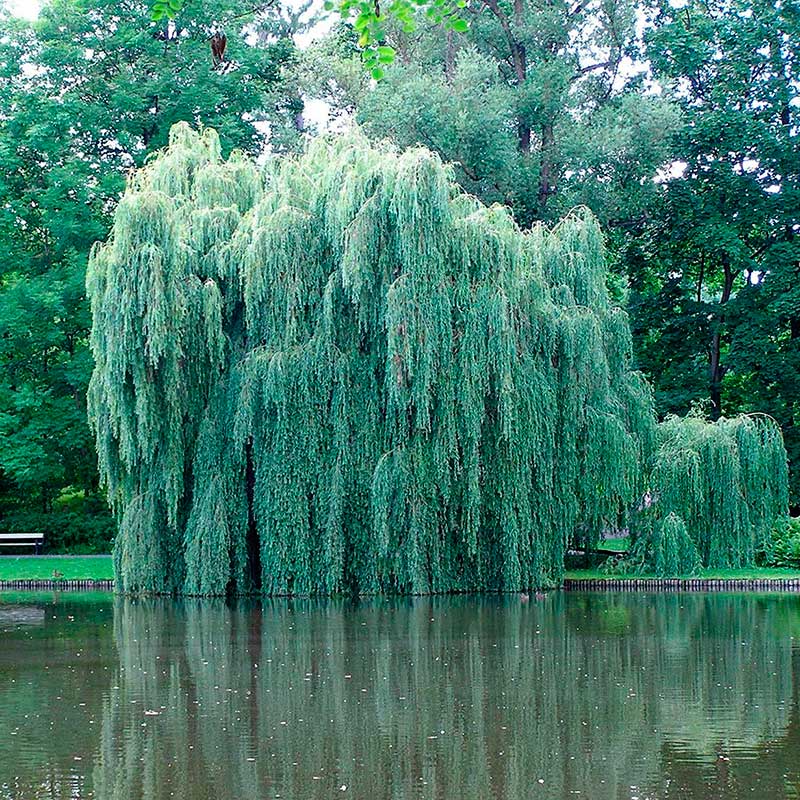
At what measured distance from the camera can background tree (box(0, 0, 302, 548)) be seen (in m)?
30.1

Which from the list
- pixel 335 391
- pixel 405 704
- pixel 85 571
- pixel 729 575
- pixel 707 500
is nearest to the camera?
pixel 405 704

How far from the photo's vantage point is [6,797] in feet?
27.0

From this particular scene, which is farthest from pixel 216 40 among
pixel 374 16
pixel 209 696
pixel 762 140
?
pixel 374 16

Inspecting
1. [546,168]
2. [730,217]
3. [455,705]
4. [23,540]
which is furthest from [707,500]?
[23,540]

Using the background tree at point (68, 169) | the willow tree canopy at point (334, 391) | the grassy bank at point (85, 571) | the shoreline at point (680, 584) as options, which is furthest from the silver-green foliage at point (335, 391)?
the background tree at point (68, 169)

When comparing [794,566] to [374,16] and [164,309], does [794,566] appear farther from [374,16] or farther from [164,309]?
[374,16]

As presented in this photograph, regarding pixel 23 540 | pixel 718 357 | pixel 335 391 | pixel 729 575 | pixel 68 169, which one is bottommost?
pixel 729 575

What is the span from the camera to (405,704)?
11.6m

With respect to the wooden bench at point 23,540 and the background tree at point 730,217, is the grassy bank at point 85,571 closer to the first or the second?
the wooden bench at point 23,540

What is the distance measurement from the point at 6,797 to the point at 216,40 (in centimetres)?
2157

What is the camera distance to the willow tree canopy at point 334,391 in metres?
20.8

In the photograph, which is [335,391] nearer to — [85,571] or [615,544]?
[85,571]

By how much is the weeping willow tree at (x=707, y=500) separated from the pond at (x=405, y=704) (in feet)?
11.6

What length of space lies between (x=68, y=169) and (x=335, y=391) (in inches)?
493
